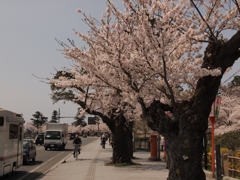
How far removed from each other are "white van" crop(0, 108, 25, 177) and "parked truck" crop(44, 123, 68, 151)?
2330cm

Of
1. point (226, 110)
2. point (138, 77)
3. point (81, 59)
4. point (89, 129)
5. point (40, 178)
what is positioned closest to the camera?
point (138, 77)

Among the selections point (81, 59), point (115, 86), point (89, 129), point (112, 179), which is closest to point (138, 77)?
point (115, 86)

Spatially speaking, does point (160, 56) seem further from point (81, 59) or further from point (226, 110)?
point (226, 110)

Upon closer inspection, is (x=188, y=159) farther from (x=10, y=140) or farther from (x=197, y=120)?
(x=10, y=140)

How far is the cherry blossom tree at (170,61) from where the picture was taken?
25.7ft

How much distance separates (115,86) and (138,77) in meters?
1.00

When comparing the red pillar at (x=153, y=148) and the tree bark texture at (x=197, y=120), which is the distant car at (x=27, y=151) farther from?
the tree bark texture at (x=197, y=120)

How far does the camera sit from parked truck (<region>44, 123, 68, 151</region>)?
38.8m

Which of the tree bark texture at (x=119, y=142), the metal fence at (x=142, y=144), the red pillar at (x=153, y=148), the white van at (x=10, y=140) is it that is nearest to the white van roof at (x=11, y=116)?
the white van at (x=10, y=140)

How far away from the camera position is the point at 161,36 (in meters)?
8.23

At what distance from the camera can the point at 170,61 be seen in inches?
380

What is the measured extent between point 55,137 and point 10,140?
26.0 metres

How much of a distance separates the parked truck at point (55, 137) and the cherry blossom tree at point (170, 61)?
29.2m

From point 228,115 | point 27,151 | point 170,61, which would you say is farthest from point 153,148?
point 170,61
